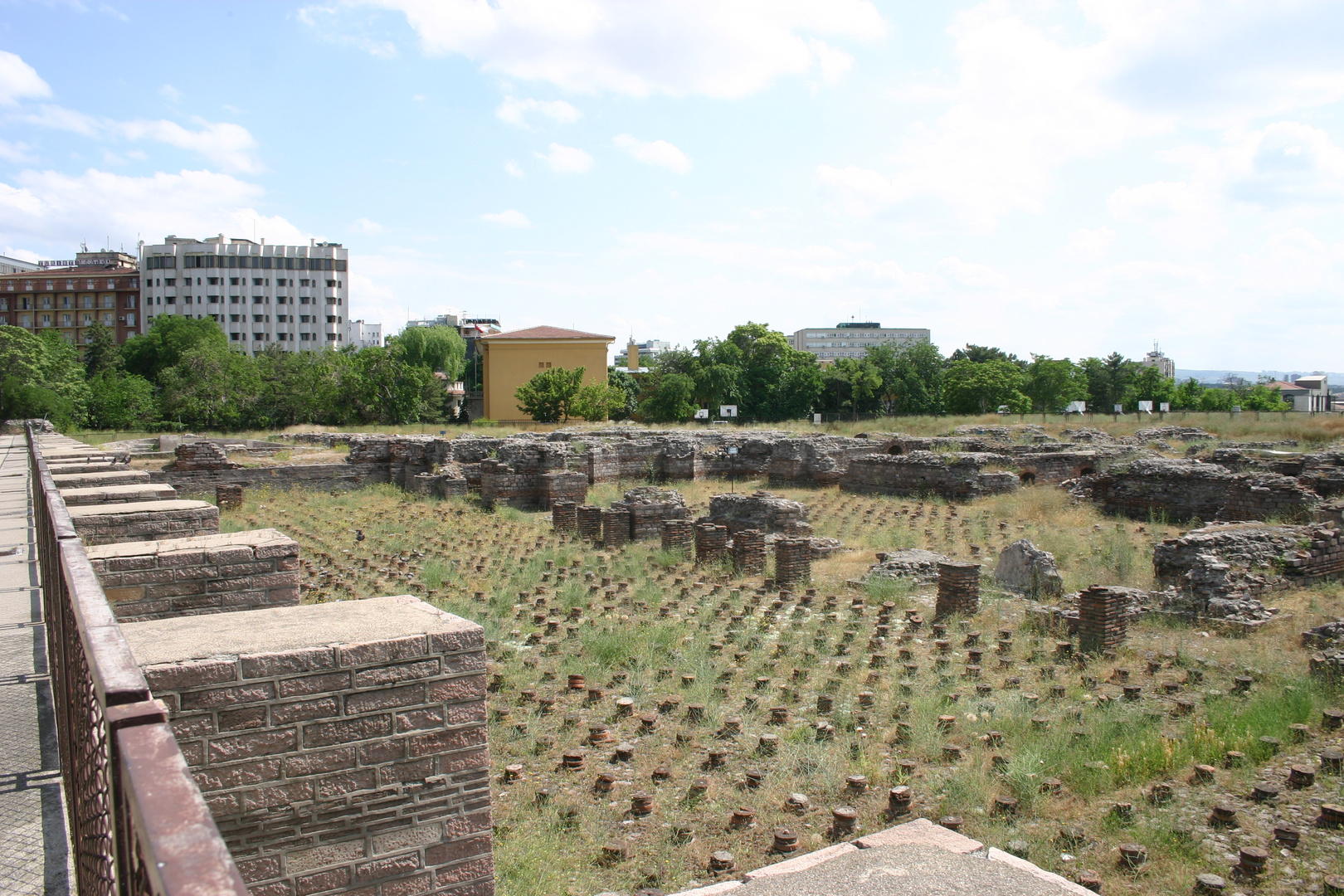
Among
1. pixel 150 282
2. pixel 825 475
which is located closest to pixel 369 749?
pixel 825 475

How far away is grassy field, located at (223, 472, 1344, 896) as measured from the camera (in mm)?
4344

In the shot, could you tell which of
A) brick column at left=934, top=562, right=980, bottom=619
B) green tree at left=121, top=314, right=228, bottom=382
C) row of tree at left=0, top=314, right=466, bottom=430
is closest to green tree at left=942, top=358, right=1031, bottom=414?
row of tree at left=0, top=314, right=466, bottom=430

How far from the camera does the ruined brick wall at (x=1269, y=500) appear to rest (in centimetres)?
1388

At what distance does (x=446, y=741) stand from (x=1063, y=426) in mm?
32473

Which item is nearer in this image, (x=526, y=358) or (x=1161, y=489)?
(x=1161, y=489)

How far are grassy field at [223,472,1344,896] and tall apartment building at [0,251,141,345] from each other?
3409 inches

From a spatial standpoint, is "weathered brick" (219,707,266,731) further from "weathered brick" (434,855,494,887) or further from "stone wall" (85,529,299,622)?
"stone wall" (85,529,299,622)

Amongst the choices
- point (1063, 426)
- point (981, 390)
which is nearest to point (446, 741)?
point (1063, 426)

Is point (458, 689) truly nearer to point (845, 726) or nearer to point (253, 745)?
point (253, 745)

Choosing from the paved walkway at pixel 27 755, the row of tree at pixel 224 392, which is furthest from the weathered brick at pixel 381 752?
the row of tree at pixel 224 392

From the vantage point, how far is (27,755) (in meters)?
4.21

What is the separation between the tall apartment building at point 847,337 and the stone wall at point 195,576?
157227mm

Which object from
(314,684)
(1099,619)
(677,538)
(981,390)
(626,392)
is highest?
(981,390)

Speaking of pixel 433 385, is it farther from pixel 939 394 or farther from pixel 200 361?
pixel 939 394
